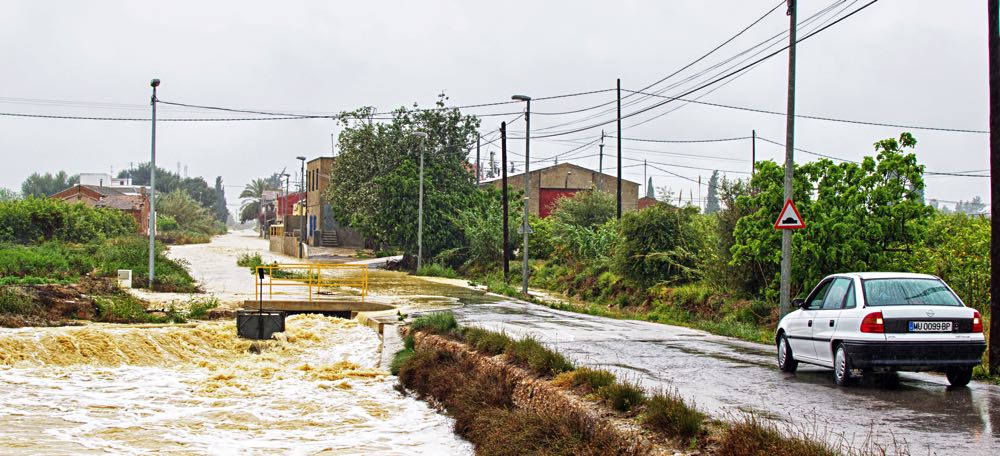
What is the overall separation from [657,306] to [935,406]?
21.2 meters

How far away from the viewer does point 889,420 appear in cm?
958

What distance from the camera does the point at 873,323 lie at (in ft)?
37.2

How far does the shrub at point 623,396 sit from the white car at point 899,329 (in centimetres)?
281

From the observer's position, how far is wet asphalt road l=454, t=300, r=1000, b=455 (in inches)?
348

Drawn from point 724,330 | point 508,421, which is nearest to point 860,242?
point 724,330

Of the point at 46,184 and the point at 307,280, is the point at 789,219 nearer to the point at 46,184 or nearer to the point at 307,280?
the point at 307,280

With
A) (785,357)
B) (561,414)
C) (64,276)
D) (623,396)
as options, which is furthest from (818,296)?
(64,276)

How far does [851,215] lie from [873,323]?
42.5 ft

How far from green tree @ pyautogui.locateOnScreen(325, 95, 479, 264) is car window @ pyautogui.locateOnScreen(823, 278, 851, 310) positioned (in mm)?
41072

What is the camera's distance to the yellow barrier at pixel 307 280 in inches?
1249

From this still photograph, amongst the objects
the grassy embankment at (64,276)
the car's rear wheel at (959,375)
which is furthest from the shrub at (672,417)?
A: the grassy embankment at (64,276)

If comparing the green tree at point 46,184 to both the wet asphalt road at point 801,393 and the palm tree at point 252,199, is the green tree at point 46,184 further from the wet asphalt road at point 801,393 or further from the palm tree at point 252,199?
the wet asphalt road at point 801,393

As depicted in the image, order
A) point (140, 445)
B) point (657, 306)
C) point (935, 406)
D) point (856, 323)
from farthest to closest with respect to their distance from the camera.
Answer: point (657, 306) < point (140, 445) < point (856, 323) < point (935, 406)

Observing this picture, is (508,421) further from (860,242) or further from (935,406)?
(860,242)
